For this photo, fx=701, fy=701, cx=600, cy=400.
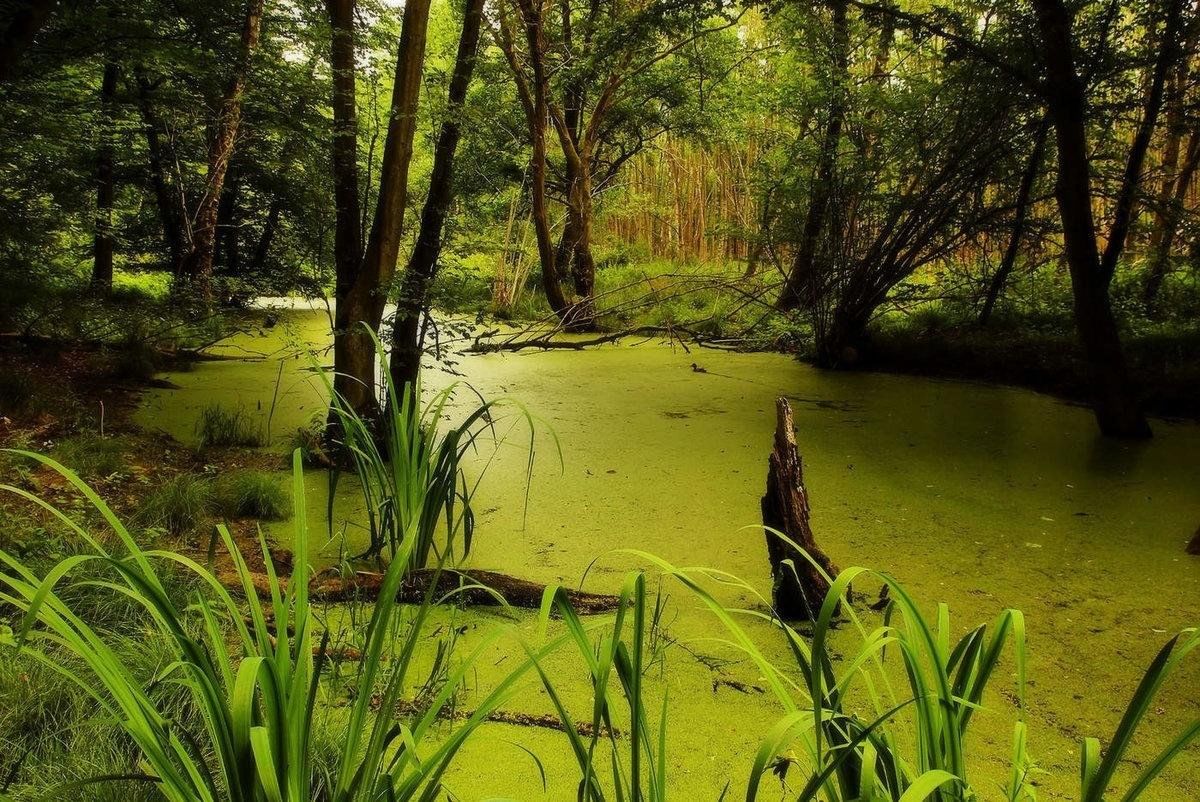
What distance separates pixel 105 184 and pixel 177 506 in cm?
394

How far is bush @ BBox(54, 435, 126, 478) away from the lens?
81.3 inches

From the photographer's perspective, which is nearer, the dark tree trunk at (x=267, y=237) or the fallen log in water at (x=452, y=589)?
the fallen log in water at (x=452, y=589)

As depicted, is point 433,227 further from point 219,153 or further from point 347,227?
point 219,153

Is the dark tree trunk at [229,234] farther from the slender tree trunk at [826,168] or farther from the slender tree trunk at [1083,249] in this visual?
the slender tree trunk at [1083,249]

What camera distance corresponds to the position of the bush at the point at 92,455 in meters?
2.06

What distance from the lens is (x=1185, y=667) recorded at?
1.33m

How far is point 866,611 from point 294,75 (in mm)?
3616

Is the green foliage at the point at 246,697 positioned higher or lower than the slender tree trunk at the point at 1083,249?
lower

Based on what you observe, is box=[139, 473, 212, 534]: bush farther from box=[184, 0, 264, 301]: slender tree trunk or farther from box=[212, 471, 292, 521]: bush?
box=[184, 0, 264, 301]: slender tree trunk

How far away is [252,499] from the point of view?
1.98 m

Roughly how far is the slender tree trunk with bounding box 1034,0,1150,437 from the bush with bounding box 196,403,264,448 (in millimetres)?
3285

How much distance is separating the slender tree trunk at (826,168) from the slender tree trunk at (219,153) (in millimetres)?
3084

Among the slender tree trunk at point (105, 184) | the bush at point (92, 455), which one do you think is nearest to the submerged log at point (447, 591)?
the bush at point (92, 455)

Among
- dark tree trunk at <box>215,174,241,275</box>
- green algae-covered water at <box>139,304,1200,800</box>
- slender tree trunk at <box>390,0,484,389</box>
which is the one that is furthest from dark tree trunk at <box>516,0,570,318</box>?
dark tree trunk at <box>215,174,241,275</box>
